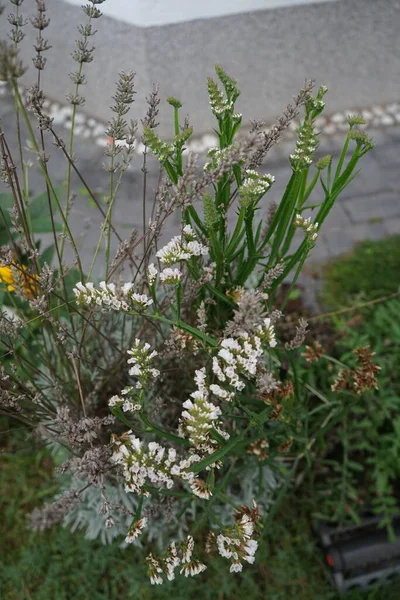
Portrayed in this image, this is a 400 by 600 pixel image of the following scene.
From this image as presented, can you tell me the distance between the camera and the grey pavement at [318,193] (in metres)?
2.61

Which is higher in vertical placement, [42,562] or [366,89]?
[366,89]

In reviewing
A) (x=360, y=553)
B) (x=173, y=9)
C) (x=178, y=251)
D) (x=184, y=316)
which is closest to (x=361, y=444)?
(x=360, y=553)

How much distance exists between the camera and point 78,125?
313 cm

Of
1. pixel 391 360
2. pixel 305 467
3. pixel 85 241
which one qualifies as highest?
pixel 85 241

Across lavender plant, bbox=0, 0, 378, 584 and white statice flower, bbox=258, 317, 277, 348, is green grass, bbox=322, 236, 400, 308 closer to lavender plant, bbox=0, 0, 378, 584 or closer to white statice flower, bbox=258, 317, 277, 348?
lavender plant, bbox=0, 0, 378, 584

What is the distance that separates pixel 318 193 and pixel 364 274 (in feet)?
2.01

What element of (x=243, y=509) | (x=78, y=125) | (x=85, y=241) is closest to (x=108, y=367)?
(x=243, y=509)

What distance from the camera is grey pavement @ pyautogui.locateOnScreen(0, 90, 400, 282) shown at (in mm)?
2610

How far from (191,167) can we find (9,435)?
4.60 ft

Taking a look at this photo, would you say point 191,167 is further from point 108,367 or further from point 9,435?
point 9,435

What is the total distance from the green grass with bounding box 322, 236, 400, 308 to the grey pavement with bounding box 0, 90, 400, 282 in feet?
0.30

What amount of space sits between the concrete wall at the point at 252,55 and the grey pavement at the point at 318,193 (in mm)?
274

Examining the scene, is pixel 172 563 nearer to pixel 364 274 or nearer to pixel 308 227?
pixel 308 227

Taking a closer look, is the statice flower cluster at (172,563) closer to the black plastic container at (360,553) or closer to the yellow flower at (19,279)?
the yellow flower at (19,279)
